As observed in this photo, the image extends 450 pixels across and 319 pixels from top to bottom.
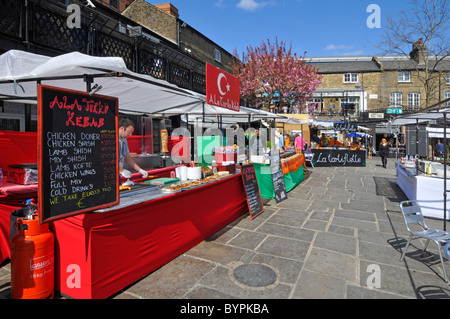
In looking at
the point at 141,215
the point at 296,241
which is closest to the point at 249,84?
the point at 296,241

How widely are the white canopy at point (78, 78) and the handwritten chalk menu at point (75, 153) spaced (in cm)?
32

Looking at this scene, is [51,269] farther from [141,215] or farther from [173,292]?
[173,292]

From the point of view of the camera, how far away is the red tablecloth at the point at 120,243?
2611 mm

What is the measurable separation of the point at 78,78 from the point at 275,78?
13.5 metres

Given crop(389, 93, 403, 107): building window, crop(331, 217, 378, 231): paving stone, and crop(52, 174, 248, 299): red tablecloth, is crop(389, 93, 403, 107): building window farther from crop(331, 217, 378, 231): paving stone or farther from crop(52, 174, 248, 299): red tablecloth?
crop(52, 174, 248, 299): red tablecloth

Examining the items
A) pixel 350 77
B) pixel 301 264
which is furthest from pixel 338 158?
pixel 350 77

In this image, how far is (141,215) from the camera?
3.13 metres

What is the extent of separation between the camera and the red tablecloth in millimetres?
2611

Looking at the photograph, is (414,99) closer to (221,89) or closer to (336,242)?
(336,242)

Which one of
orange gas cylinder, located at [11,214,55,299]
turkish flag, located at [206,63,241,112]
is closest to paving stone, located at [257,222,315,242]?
turkish flag, located at [206,63,241,112]

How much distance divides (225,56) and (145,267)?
75.1 feet

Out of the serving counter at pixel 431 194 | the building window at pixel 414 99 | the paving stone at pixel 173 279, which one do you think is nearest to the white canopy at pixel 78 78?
the paving stone at pixel 173 279

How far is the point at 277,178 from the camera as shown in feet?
23.6

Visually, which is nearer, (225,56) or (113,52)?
(113,52)
